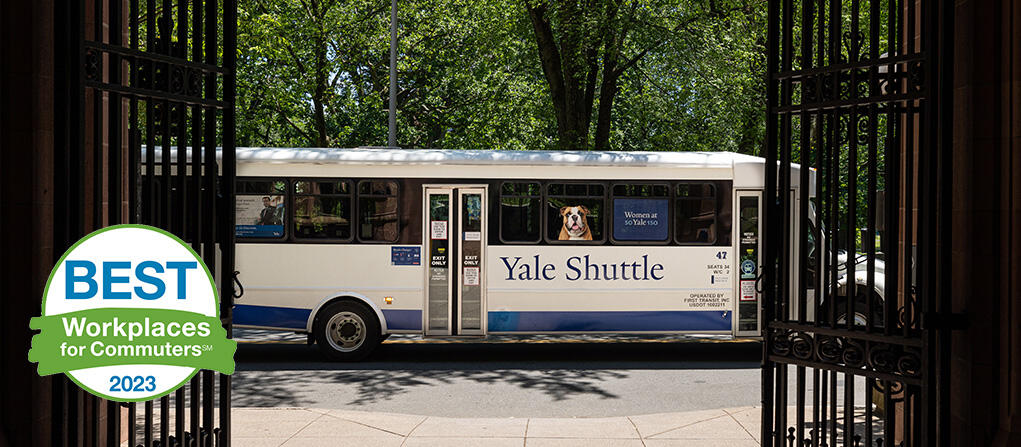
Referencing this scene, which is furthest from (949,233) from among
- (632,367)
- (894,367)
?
(632,367)

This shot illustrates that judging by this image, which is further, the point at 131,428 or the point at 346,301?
the point at 346,301

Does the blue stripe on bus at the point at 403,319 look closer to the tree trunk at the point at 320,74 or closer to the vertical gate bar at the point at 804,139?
the vertical gate bar at the point at 804,139

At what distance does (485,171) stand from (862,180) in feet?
77.3

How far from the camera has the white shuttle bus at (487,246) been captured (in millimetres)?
11664

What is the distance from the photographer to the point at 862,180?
104 ft

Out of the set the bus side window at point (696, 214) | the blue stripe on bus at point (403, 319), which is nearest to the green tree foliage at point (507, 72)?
the bus side window at point (696, 214)

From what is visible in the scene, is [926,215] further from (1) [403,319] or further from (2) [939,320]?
(1) [403,319]

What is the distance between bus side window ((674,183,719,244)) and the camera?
11773 mm

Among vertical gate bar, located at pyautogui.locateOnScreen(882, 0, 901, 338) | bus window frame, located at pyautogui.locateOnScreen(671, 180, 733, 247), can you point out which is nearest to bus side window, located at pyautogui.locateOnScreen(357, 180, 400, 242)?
bus window frame, located at pyautogui.locateOnScreen(671, 180, 733, 247)

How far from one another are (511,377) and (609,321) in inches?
70.6

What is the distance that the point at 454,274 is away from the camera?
11.6m

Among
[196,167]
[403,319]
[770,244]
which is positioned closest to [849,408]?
[770,244]

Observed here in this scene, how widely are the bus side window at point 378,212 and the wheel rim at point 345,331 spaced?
1015 mm

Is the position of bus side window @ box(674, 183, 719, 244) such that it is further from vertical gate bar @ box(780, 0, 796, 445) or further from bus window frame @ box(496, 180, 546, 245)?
vertical gate bar @ box(780, 0, 796, 445)
